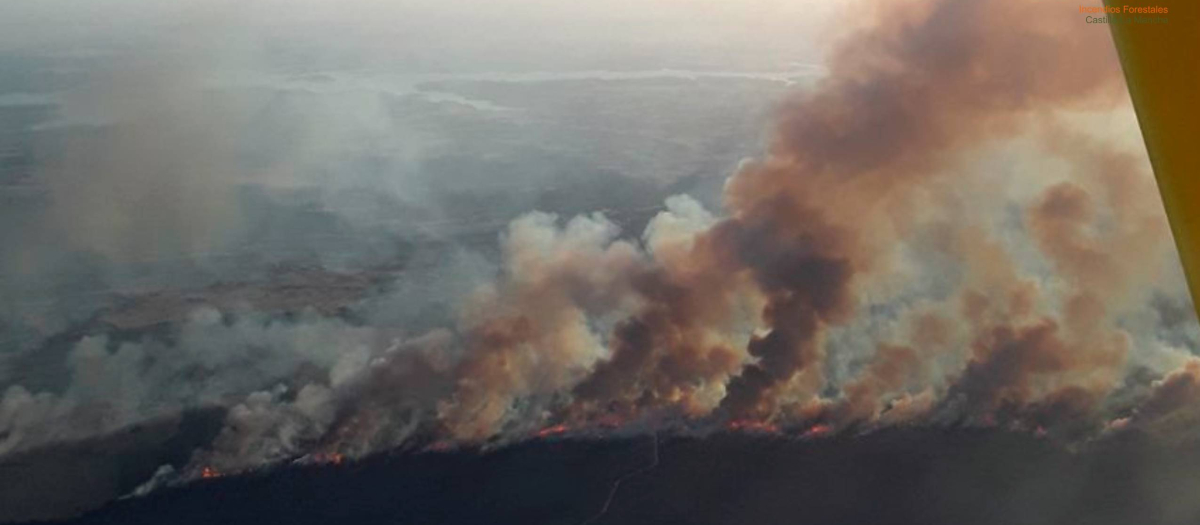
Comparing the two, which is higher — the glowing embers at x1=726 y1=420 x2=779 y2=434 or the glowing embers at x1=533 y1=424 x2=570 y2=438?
the glowing embers at x1=533 y1=424 x2=570 y2=438

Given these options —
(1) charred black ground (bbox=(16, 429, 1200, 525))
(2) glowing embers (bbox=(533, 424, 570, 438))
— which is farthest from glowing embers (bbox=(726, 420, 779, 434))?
(2) glowing embers (bbox=(533, 424, 570, 438))

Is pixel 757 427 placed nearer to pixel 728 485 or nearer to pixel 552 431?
pixel 728 485

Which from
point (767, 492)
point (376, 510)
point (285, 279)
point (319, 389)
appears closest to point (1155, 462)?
point (767, 492)

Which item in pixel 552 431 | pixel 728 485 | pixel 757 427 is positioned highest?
pixel 552 431

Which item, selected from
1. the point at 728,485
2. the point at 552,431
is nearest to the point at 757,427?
the point at 728,485

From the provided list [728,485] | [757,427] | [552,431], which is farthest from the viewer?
[757,427]

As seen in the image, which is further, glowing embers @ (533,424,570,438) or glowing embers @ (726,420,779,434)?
glowing embers @ (726,420,779,434)

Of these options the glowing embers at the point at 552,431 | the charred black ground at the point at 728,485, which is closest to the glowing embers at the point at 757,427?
the charred black ground at the point at 728,485

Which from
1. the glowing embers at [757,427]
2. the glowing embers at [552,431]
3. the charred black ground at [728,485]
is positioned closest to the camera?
the charred black ground at [728,485]

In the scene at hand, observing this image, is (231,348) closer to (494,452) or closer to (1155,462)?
(494,452)

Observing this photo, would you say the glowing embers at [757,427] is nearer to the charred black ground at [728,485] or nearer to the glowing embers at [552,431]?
the charred black ground at [728,485]

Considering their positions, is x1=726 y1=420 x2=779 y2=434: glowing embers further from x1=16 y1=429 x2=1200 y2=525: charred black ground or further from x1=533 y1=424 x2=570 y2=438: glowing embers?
x1=533 y1=424 x2=570 y2=438: glowing embers
